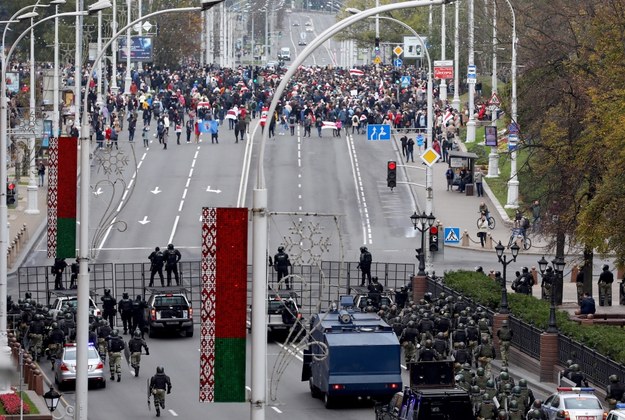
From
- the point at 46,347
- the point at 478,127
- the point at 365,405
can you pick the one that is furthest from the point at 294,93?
the point at 365,405

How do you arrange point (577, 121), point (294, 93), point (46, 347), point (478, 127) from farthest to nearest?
point (294, 93), point (478, 127), point (577, 121), point (46, 347)

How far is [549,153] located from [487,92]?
2816 inches

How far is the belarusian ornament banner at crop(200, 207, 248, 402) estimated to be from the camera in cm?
2225

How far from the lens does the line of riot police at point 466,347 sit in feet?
116

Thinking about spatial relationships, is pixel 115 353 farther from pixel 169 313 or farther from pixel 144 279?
pixel 144 279

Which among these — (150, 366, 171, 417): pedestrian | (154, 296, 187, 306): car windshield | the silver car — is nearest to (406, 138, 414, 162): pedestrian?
(154, 296, 187, 306): car windshield

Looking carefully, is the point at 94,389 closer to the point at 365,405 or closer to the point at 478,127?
Result: the point at 365,405

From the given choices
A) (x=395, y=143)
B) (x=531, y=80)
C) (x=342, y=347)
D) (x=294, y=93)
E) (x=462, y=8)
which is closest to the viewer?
(x=342, y=347)

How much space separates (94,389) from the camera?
4400cm

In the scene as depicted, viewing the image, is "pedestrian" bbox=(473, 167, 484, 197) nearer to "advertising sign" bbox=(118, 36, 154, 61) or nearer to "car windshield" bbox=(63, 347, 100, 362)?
"advertising sign" bbox=(118, 36, 154, 61)

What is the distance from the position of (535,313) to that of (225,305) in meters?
26.0

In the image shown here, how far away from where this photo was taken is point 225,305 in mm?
22453

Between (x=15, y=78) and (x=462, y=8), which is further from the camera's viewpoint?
(x=462, y=8)

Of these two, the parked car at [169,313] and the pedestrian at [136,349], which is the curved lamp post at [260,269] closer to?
the pedestrian at [136,349]
